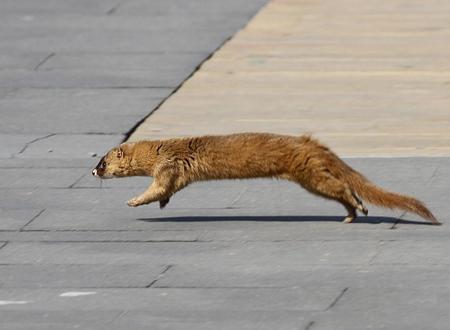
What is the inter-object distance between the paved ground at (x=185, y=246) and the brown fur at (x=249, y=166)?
287 mm

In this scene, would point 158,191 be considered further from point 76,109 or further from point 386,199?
point 76,109

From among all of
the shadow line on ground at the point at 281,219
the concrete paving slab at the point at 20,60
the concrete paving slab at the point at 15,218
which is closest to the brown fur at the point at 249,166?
the shadow line on ground at the point at 281,219

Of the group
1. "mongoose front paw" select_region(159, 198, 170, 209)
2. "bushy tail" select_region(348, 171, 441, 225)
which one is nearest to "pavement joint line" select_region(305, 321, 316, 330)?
"bushy tail" select_region(348, 171, 441, 225)

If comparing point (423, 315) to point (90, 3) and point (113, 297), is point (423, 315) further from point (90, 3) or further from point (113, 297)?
point (90, 3)

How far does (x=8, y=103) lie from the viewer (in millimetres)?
18859

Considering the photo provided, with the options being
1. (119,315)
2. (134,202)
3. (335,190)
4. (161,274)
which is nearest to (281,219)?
(335,190)

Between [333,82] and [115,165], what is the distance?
7.32 m

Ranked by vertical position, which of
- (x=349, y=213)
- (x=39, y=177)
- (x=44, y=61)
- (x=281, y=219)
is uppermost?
(x=349, y=213)

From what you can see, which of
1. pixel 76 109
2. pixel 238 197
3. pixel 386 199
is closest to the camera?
pixel 386 199

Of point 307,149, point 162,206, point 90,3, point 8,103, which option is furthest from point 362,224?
point 90,3

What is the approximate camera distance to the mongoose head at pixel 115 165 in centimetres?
1275

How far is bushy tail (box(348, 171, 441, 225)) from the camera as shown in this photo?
11.9 m

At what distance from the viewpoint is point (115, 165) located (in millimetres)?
12750

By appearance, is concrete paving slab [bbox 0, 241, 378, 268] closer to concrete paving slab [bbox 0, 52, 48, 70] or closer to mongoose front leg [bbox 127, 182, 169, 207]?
mongoose front leg [bbox 127, 182, 169, 207]
